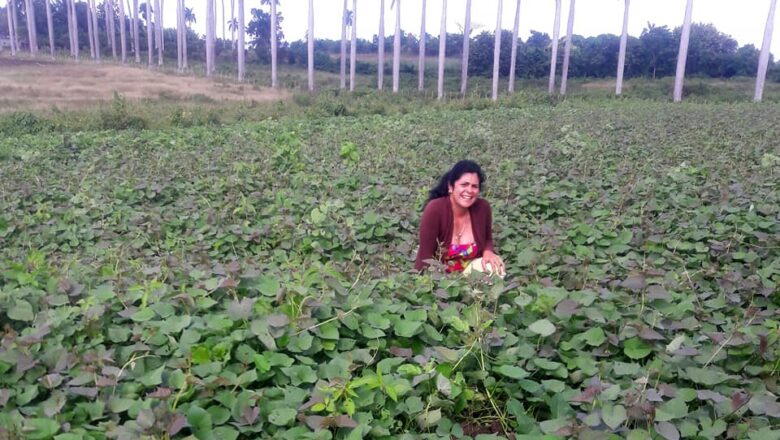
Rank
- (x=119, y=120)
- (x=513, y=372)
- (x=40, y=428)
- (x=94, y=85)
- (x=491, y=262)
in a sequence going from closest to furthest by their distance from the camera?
(x=40, y=428)
(x=513, y=372)
(x=491, y=262)
(x=119, y=120)
(x=94, y=85)

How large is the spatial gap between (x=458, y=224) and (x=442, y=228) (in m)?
0.16

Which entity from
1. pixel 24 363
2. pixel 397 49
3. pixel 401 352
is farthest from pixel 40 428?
pixel 397 49

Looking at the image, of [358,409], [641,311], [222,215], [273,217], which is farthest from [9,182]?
[641,311]

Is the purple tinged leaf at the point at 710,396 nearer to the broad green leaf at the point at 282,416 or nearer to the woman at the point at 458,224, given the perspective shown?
the broad green leaf at the point at 282,416

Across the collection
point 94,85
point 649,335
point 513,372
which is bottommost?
point 513,372

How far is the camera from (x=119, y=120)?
14.3 metres

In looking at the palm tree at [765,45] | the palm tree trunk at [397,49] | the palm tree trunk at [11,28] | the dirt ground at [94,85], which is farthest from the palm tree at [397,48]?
the palm tree trunk at [11,28]

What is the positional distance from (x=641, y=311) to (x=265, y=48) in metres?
55.1

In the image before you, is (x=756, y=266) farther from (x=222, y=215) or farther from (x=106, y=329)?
(x=222, y=215)

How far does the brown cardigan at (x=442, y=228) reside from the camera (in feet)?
12.9

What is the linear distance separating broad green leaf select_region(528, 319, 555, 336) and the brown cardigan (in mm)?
1487

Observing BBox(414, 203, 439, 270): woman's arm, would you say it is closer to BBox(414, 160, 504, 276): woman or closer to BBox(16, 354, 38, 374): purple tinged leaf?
BBox(414, 160, 504, 276): woman

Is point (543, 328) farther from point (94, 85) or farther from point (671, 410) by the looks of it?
point (94, 85)

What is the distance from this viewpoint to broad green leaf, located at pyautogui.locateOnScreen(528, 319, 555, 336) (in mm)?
2309
